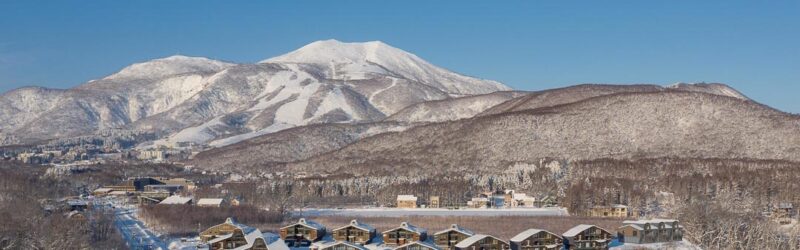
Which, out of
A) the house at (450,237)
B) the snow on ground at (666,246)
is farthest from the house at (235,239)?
the snow on ground at (666,246)

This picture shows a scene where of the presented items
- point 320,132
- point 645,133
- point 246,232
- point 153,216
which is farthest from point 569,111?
point 246,232

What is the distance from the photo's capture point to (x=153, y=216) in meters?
70.4

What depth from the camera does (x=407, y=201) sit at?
271ft

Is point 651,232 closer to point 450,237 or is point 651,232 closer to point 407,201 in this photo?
point 450,237

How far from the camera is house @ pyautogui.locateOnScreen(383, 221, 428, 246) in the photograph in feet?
183

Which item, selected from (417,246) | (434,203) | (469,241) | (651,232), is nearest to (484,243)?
(469,241)

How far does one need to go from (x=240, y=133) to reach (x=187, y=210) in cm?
12253

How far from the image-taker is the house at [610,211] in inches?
2852

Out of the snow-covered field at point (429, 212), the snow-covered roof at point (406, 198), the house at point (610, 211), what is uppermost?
the snow-covered roof at point (406, 198)

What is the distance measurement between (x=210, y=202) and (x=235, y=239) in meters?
26.1

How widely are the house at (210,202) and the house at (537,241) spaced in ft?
103

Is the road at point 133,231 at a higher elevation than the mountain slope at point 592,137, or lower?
lower

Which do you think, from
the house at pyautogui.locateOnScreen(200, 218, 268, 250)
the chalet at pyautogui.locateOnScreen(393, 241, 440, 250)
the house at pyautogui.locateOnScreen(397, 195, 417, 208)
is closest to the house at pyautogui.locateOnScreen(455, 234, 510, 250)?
the chalet at pyautogui.locateOnScreen(393, 241, 440, 250)

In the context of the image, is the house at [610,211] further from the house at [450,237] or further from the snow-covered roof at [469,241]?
the snow-covered roof at [469,241]
